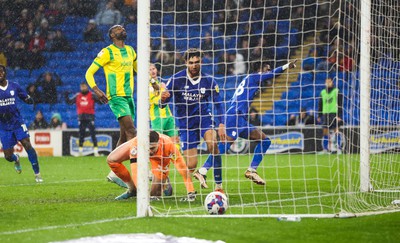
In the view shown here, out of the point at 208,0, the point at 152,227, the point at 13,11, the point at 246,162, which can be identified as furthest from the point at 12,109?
the point at 13,11

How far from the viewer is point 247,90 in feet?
37.6

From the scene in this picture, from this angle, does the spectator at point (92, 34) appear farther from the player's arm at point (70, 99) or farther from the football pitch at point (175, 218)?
the football pitch at point (175, 218)

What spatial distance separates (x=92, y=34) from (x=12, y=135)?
12444 millimetres

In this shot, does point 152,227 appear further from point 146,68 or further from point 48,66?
point 48,66

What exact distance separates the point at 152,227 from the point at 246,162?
1121 cm

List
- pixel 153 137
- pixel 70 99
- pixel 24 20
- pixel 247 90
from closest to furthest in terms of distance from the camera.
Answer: pixel 153 137, pixel 247 90, pixel 70 99, pixel 24 20

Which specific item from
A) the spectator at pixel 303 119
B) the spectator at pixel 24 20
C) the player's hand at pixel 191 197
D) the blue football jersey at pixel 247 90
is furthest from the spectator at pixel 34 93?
the player's hand at pixel 191 197

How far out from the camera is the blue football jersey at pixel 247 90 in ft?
37.1

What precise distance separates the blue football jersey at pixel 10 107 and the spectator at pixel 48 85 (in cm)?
1058

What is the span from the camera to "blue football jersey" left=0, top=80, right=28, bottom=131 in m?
13.9

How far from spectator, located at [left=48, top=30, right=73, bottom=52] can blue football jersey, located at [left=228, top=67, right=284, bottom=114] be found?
1566 cm

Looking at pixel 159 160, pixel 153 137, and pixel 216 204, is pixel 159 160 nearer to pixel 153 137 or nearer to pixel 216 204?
pixel 153 137

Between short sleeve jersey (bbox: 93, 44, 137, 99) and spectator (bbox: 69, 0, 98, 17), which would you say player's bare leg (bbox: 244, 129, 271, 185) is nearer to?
short sleeve jersey (bbox: 93, 44, 137, 99)

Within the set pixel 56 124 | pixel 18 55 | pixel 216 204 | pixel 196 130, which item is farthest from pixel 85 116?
pixel 216 204
